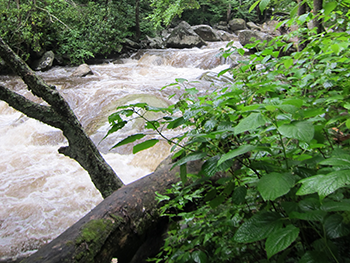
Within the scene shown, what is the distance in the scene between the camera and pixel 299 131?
0.52m

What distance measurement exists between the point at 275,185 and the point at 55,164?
4369mm

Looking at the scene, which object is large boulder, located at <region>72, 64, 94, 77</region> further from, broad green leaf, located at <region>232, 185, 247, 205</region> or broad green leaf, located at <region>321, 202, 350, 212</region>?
broad green leaf, located at <region>321, 202, 350, 212</region>

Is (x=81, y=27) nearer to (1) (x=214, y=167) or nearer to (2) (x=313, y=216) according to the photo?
(1) (x=214, y=167)

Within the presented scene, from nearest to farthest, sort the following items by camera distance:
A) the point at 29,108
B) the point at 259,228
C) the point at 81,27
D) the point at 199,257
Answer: the point at 259,228
the point at 199,257
the point at 29,108
the point at 81,27

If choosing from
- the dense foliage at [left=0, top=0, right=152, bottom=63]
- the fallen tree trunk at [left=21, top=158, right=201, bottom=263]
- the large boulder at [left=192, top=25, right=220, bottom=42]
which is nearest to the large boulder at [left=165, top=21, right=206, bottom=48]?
the large boulder at [left=192, top=25, right=220, bottom=42]

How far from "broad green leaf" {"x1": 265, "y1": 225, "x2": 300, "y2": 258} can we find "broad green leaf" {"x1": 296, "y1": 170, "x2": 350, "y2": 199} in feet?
0.31

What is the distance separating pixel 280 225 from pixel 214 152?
0.40 m

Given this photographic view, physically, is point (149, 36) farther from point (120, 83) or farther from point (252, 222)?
point (252, 222)

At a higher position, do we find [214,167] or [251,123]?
[251,123]

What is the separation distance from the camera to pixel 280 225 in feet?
1.86

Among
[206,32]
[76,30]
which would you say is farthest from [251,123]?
[206,32]

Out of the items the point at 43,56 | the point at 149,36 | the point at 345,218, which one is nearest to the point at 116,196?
the point at 345,218

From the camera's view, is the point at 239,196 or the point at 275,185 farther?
the point at 239,196

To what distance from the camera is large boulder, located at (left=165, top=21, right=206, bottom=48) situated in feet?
44.1
